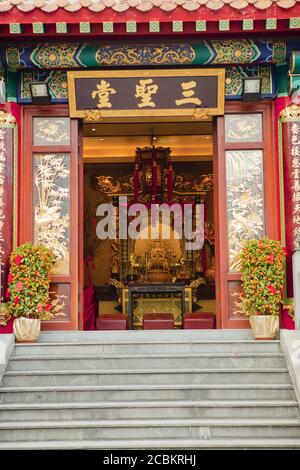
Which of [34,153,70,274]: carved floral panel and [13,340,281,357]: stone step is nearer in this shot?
[13,340,281,357]: stone step

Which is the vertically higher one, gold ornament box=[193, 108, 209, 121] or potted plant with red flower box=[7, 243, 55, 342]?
gold ornament box=[193, 108, 209, 121]

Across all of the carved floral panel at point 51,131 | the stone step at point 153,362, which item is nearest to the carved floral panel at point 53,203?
the carved floral panel at point 51,131

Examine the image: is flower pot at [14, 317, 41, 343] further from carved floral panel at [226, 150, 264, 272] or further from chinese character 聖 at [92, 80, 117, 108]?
chinese character 聖 at [92, 80, 117, 108]

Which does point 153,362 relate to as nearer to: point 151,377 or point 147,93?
point 151,377

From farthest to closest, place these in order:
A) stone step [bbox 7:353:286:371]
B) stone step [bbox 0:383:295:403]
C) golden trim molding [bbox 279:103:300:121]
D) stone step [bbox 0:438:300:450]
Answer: golden trim molding [bbox 279:103:300:121] → stone step [bbox 7:353:286:371] → stone step [bbox 0:383:295:403] → stone step [bbox 0:438:300:450]

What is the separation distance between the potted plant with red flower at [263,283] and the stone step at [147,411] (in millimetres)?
1281

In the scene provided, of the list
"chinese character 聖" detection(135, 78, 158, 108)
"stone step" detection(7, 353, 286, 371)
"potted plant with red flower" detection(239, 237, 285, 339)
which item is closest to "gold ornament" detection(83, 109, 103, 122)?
"chinese character 聖" detection(135, 78, 158, 108)

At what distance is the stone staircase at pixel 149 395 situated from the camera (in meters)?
4.92

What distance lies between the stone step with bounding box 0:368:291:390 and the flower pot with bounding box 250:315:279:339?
82cm

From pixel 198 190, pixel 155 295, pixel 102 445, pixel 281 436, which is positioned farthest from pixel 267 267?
pixel 198 190

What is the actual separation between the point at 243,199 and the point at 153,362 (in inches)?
87.5

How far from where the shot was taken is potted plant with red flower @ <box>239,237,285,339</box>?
251 inches

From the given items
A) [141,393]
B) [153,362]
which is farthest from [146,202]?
[141,393]

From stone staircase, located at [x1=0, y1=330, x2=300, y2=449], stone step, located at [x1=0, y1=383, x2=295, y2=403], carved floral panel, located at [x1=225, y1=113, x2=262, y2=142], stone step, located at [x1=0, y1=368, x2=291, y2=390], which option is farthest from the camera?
carved floral panel, located at [x1=225, y1=113, x2=262, y2=142]
